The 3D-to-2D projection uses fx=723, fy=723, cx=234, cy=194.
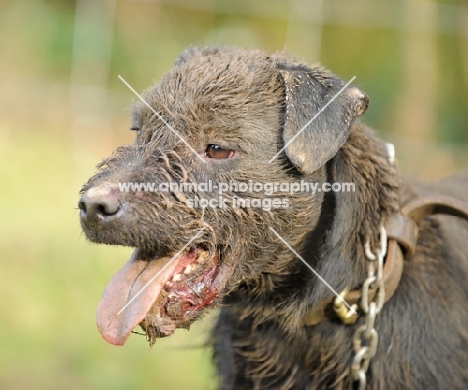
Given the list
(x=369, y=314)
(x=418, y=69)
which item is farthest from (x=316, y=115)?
(x=418, y=69)

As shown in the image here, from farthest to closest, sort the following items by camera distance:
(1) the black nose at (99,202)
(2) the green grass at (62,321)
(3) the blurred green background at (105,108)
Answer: (3) the blurred green background at (105,108) → (2) the green grass at (62,321) → (1) the black nose at (99,202)

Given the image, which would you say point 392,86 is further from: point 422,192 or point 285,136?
point 285,136

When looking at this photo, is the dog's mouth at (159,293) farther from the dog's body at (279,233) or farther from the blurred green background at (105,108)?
the blurred green background at (105,108)

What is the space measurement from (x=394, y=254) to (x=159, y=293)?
39.4 inches

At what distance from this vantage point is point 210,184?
2.90 metres

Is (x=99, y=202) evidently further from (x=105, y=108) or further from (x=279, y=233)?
(x=105, y=108)

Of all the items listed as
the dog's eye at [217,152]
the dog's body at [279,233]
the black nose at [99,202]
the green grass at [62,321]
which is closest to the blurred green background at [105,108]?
the green grass at [62,321]

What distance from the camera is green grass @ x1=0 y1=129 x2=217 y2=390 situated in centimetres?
468

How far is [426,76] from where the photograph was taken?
958 centimetres

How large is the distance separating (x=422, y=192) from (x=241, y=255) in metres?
1.05

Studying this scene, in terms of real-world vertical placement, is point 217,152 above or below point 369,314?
above

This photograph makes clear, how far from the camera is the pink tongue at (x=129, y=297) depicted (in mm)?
2709

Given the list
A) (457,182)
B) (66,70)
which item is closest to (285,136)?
(457,182)

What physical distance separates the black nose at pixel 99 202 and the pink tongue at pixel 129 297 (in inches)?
12.0
